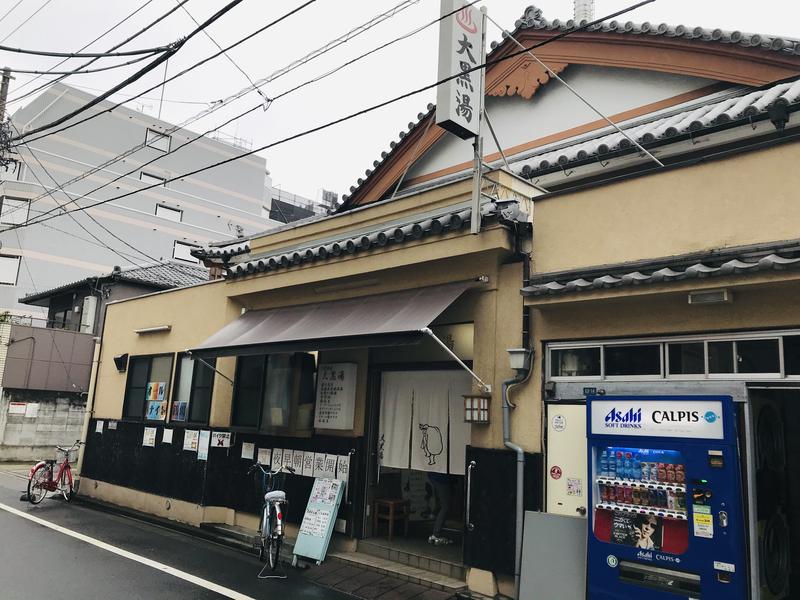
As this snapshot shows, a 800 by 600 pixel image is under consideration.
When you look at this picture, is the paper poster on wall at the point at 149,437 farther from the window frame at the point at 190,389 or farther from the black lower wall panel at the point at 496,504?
the black lower wall panel at the point at 496,504

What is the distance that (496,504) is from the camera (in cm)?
791

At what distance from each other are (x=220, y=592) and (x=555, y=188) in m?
8.15

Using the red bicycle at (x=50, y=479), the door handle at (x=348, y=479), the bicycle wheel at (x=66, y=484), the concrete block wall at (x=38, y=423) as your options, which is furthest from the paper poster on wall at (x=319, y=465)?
the concrete block wall at (x=38, y=423)

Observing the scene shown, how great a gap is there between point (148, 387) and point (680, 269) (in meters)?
12.3

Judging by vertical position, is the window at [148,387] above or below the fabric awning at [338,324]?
below

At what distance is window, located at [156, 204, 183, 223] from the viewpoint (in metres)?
40.4

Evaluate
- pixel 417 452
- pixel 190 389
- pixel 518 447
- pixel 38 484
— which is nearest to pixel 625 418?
pixel 518 447

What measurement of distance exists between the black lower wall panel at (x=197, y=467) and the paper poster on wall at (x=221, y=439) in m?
0.08

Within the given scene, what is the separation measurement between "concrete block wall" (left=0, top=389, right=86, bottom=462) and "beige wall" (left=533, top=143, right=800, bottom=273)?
20.8 meters

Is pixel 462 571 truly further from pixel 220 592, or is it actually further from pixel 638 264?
pixel 638 264

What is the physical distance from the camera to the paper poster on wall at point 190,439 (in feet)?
42.0

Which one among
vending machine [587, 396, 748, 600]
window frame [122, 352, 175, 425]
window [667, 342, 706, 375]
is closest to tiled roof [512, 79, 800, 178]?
window [667, 342, 706, 375]

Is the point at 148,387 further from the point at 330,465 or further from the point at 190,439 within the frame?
the point at 330,465

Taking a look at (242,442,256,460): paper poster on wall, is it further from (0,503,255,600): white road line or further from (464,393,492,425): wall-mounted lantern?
(464,393,492,425): wall-mounted lantern
